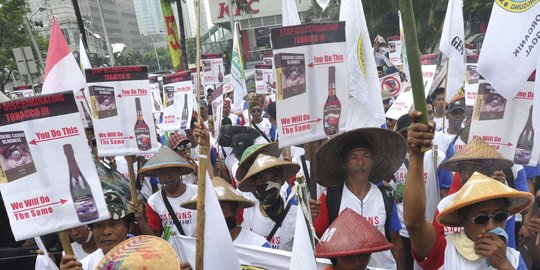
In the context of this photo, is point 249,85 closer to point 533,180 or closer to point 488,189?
point 533,180

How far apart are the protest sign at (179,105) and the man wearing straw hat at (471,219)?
14.7ft

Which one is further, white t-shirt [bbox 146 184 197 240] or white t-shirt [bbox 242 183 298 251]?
white t-shirt [bbox 146 184 197 240]

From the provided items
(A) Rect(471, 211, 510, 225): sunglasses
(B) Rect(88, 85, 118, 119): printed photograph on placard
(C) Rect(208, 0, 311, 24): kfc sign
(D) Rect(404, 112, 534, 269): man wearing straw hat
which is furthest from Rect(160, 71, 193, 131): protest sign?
(C) Rect(208, 0, 311, 24): kfc sign

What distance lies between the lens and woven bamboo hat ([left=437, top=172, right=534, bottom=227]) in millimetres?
2010

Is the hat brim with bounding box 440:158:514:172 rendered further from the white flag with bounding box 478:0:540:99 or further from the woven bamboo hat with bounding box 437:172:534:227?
the woven bamboo hat with bounding box 437:172:534:227

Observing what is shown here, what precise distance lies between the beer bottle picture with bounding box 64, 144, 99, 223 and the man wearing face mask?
1.20 meters

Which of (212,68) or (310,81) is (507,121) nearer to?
(310,81)

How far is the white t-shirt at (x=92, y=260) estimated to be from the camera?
2697 mm

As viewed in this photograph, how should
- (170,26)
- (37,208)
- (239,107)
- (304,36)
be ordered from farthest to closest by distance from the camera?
(170,26) < (239,107) < (304,36) < (37,208)

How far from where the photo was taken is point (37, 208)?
7.48ft

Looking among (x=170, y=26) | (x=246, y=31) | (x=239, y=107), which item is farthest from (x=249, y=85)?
(x=246, y=31)

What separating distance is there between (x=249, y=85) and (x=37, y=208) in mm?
17974

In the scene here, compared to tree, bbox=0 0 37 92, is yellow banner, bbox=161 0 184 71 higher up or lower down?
lower down

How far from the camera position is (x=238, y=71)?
23.6ft
